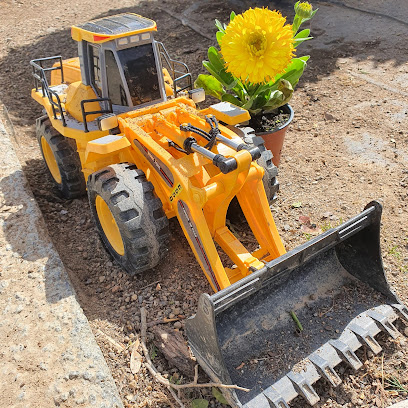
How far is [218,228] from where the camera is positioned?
3.10 meters

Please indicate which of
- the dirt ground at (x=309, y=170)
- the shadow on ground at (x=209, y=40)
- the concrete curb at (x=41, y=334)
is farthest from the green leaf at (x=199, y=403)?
the shadow on ground at (x=209, y=40)

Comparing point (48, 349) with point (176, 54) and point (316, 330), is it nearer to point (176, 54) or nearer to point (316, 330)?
point (316, 330)

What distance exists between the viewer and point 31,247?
3.48m

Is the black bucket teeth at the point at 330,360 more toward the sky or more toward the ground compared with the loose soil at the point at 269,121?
more toward the ground

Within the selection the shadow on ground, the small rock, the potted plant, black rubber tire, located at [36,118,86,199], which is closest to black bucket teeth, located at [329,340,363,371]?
the small rock

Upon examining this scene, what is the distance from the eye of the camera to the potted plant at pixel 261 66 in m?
3.04

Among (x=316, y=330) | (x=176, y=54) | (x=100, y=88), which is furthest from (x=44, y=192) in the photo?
(x=176, y=54)

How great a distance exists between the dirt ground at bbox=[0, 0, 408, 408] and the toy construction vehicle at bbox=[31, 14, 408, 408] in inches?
9.3

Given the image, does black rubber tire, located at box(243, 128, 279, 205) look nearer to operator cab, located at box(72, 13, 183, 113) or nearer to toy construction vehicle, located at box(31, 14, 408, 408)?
toy construction vehicle, located at box(31, 14, 408, 408)

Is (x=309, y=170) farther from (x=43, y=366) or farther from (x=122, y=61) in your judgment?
(x=43, y=366)

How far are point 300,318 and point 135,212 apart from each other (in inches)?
49.2

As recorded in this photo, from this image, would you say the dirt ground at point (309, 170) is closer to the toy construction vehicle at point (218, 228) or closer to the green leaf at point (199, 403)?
the green leaf at point (199, 403)

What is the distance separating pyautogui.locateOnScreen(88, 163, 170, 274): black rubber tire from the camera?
292 centimetres

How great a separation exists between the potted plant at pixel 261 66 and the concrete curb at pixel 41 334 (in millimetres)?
1958
